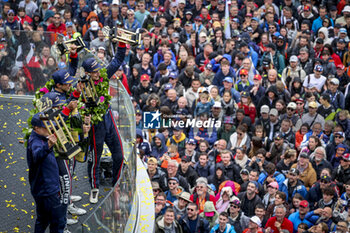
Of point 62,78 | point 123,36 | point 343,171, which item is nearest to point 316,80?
point 343,171

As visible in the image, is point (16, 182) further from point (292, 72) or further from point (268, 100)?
point (292, 72)

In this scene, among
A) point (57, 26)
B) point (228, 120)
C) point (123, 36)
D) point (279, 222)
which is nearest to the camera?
point (123, 36)

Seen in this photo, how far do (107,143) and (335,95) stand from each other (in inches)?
303

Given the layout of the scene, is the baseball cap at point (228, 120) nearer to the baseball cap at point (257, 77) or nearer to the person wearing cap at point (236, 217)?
the baseball cap at point (257, 77)

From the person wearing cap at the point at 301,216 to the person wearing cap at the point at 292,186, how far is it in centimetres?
65

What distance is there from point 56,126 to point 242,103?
7.90 meters

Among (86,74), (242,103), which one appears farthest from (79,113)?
(242,103)

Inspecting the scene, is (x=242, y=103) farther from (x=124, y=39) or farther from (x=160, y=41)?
(x=124, y=39)

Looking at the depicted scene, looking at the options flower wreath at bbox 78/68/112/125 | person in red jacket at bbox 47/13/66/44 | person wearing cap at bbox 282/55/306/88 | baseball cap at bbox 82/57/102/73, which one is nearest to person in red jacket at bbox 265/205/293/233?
flower wreath at bbox 78/68/112/125

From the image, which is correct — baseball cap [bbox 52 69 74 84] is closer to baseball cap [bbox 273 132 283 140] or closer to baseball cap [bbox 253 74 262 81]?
baseball cap [bbox 273 132 283 140]

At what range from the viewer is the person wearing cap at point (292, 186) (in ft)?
41.2

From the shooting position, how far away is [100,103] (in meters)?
8.99

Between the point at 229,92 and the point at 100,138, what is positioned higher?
the point at 100,138

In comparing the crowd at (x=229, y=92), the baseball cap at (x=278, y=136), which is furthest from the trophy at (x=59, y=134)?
the baseball cap at (x=278, y=136)
